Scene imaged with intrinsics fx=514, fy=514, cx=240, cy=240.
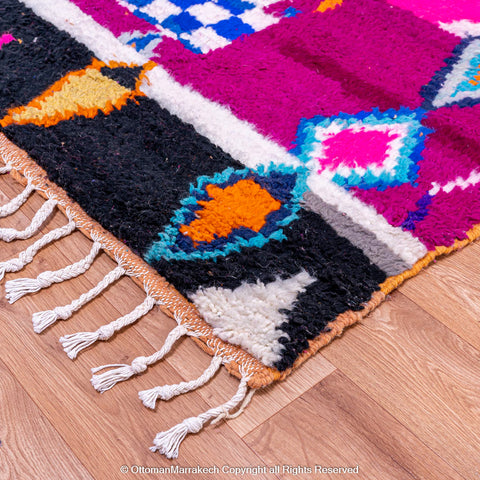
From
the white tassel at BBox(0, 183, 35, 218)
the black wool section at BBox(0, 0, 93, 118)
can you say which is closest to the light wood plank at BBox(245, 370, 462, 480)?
the white tassel at BBox(0, 183, 35, 218)

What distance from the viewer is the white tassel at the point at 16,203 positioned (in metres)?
→ 1.00

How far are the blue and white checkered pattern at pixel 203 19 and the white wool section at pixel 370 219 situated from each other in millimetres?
569

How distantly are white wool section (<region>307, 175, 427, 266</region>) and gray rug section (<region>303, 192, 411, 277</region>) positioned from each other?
0.01m

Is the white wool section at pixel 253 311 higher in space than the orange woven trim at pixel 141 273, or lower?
higher

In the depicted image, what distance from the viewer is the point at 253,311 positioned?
84 cm

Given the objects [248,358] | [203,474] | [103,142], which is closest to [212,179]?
[103,142]

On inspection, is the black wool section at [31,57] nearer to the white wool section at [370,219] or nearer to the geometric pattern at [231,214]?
the geometric pattern at [231,214]

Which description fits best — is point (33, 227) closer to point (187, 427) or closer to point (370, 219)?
point (187, 427)

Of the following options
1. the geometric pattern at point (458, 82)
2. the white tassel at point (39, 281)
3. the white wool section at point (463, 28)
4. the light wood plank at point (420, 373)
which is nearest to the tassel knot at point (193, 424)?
the light wood plank at point (420, 373)

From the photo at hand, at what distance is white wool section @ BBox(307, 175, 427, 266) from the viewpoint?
0.94m

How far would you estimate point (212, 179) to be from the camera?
1.04 meters

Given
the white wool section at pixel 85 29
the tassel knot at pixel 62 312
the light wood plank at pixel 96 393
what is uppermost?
the white wool section at pixel 85 29

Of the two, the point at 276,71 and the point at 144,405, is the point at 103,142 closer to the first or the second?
the point at 276,71

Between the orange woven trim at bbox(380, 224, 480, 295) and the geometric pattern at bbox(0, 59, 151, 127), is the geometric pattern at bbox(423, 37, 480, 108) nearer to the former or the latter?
the orange woven trim at bbox(380, 224, 480, 295)
